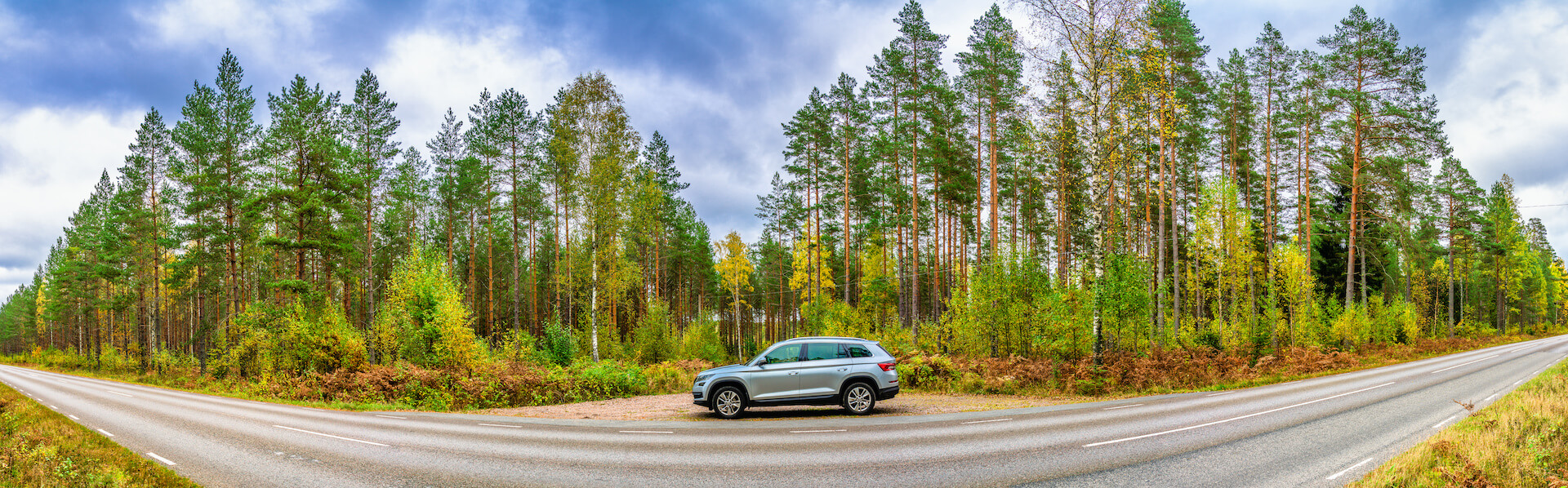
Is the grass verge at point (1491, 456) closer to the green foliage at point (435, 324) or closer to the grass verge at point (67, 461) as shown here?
the grass verge at point (67, 461)

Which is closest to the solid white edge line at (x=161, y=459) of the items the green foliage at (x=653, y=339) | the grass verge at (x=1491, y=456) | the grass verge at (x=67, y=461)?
the grass verge at (x=67, y=461)

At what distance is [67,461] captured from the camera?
793 cm

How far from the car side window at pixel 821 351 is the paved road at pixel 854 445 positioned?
1.42 m

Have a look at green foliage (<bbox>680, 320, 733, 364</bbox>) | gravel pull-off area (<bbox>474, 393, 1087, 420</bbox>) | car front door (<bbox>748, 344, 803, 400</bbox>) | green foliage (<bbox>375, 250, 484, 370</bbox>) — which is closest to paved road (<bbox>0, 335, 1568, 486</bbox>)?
car front door (<bbox>748, 344, 803, 400</bbox>)

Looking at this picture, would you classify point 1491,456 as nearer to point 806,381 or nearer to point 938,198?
point 806,381

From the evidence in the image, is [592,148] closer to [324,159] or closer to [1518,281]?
[324,159]

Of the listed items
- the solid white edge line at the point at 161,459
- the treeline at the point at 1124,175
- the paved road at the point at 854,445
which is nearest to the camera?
the paved road at the point at 854,445

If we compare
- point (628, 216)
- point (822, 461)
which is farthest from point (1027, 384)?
point (628, 216)

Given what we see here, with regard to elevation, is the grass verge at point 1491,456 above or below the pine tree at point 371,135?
below

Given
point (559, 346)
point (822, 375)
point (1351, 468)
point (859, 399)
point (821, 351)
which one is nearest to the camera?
point (1351, 468)

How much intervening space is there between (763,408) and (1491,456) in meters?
11.7

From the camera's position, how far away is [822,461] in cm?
819

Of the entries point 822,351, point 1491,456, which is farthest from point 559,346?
point 1491,456

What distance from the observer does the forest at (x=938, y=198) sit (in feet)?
62.9
